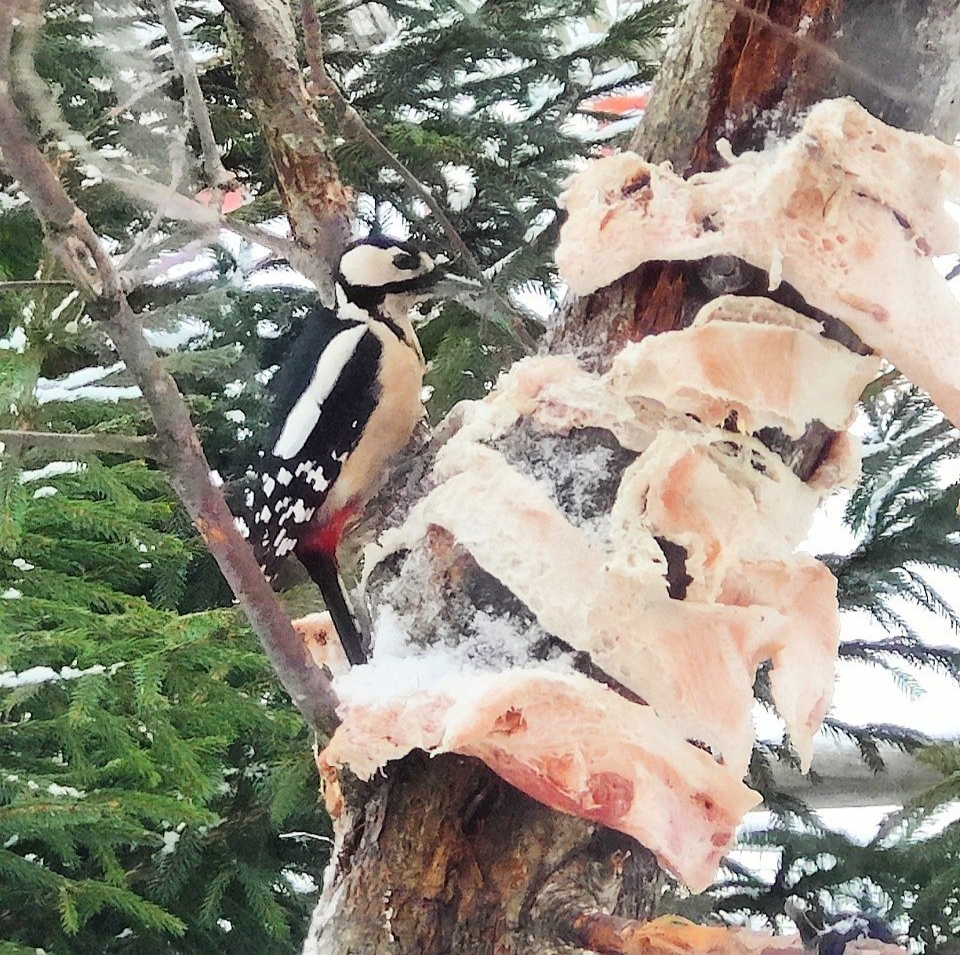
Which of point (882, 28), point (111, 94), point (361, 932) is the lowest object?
point (361, 932)

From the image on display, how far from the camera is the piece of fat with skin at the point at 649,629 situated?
509 millimetres

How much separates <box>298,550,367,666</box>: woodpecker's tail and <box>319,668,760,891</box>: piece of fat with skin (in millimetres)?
122

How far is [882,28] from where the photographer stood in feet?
1.81

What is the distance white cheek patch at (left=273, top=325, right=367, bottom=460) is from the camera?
897 mm

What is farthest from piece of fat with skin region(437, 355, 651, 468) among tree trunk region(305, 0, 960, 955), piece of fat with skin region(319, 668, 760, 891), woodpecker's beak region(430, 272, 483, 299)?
woodpecker's beak region(430, 272, 483, 299)

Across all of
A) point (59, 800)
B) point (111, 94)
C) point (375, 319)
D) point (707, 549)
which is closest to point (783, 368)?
point (707, 549)

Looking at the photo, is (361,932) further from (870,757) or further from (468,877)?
(870,757)

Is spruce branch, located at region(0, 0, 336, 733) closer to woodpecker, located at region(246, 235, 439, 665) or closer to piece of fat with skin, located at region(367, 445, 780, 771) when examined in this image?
piece of fat with skin, located at region(367, 445, 780, 771)

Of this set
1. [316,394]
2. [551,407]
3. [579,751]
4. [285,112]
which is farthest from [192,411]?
[579,751]

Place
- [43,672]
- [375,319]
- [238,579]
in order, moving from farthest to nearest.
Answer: [43,672], [375,319], [238,579]

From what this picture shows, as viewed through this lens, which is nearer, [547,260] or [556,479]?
[556,479]

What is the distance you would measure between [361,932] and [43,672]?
65 centimetres

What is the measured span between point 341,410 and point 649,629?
45cm

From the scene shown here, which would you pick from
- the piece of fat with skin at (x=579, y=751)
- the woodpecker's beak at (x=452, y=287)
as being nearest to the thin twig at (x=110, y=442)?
the piece of fat with skin at (x=579, y=751)
